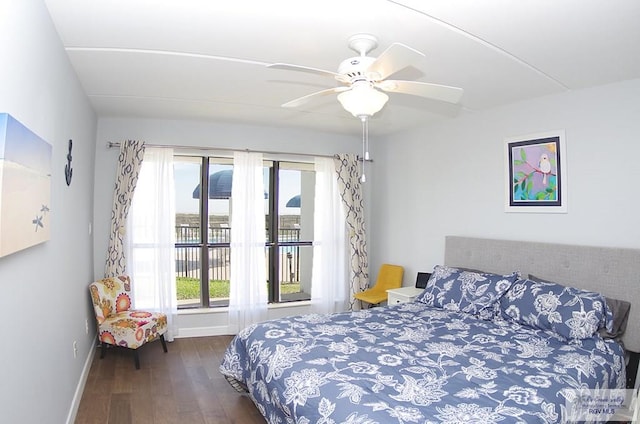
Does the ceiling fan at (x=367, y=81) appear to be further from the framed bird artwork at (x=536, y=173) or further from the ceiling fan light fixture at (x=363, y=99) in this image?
the framed bird artwork at (x=536, y=173)

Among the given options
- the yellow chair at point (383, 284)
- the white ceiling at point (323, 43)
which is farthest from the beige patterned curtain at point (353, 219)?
the white ceiling at point (323, 43)

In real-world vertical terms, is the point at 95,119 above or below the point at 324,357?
above

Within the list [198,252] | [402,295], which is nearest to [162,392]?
[198,252]

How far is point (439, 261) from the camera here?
448 cm

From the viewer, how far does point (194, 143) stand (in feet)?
15.3

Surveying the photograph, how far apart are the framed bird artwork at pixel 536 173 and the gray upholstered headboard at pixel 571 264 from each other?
13.6 inches

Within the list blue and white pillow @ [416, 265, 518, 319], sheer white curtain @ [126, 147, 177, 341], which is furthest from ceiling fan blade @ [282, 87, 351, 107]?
sheer white curtain @ [126, 147, 177, 341]

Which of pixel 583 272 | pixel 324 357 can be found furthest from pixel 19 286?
pixel 583 272

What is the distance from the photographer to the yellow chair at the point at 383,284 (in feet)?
15.9

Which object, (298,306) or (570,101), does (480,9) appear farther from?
(298,306)

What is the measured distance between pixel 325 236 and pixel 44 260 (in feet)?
11.2

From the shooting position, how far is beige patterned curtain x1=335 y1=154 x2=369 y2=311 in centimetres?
520

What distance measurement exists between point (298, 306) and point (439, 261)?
1893 mm

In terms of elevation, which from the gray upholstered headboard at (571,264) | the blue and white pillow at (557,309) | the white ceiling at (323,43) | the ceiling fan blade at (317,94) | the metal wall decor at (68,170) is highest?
the white ceiling at (323,43)
